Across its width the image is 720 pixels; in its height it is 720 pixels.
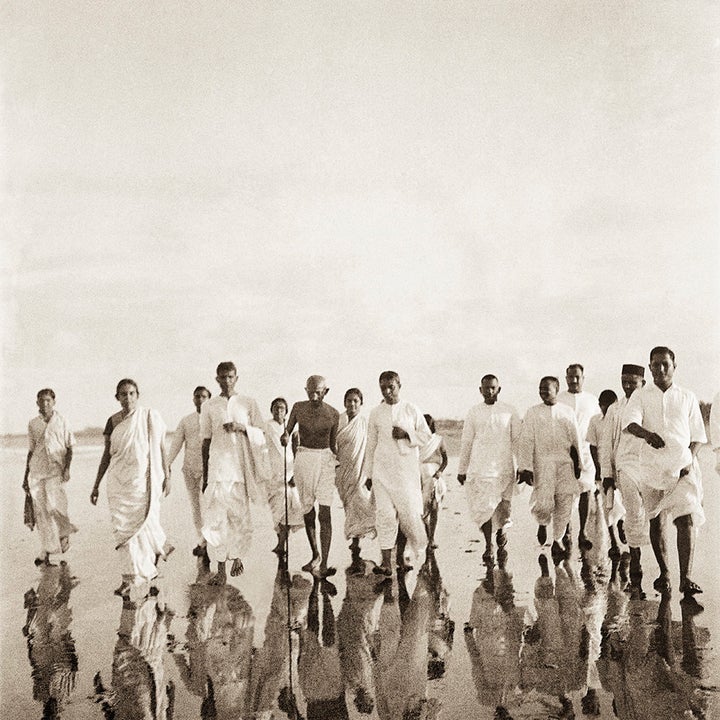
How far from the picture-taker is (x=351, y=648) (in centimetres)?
604

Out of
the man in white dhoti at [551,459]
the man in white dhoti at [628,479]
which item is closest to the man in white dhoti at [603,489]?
the man in white dhoti at [551,459]

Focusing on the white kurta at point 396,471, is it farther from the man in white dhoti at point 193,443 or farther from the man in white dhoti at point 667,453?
the man in white dhoti at point 193,443

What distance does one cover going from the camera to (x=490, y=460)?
10500mm

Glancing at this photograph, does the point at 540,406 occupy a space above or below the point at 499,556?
above

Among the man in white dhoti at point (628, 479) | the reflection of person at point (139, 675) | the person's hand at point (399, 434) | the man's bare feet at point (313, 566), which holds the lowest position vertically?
the reflection of person at point (139, 675)

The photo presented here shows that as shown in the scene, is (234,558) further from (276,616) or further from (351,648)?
(351,648)

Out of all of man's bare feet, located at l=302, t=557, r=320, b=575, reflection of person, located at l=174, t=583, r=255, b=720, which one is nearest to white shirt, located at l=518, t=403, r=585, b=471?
→ man's bare feet, located at l=302, t=557, r=320, b=575

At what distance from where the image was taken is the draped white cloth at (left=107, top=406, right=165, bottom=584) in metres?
8.79

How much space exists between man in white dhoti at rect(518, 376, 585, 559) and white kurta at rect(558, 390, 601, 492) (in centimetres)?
20

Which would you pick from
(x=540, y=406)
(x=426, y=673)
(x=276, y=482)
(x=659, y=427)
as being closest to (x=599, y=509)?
(x=540, y=406)

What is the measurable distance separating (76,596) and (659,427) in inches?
229

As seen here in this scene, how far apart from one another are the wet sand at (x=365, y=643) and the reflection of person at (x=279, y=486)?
0.65 meters

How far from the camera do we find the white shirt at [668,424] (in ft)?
25.9

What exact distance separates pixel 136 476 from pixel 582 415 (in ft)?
18.3
